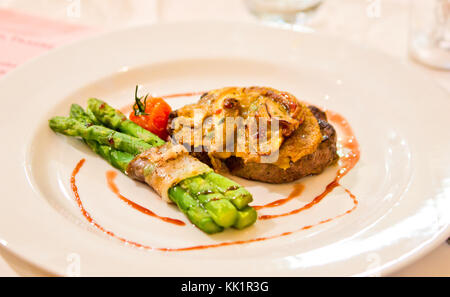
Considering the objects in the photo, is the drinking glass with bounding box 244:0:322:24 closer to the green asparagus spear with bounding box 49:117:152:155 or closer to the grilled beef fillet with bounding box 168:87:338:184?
the grilled beef fillet with bounding box 168:87:338:184

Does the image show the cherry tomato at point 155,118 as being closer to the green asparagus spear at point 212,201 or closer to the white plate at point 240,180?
the white plate at point 240,180

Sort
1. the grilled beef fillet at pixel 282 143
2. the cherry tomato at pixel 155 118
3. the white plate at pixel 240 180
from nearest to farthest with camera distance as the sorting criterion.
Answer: the white plate at pixel 240 180, the grilled beef fillet at pixel 282 143, the cherry tomato at pixel 155 118

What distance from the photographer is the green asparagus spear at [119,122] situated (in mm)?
4324

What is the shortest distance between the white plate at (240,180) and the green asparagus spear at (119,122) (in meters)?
0.35

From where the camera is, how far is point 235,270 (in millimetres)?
3000

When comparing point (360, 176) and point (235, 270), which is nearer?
point (235, 270)

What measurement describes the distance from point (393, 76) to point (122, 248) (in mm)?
3417

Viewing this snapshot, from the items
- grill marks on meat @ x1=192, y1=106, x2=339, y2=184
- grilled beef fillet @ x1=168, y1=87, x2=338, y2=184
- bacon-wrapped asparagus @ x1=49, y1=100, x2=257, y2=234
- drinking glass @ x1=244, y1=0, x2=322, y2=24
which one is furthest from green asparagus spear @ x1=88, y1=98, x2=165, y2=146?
drinking glass @ x1=244, y1=0, x2=322, y2=24

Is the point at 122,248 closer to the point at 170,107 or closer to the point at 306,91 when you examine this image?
the point at 170,107

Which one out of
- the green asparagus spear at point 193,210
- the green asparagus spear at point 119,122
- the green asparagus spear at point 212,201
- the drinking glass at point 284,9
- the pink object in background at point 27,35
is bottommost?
the green asparagus spear at point 193,210

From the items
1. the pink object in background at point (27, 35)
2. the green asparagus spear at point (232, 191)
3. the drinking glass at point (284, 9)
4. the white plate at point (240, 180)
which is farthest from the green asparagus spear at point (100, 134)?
the drinking glass at point (284, 9)

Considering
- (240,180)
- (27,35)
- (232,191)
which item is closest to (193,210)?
(232,191)

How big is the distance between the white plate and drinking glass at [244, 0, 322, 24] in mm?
722

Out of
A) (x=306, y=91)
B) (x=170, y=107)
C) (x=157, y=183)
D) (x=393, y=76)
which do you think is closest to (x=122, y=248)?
(x=157, y=183)
